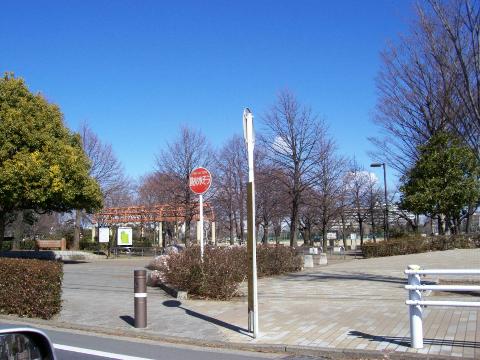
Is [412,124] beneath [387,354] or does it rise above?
above

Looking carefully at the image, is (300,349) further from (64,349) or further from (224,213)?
(224,213)

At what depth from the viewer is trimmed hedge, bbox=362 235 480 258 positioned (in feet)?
93.9

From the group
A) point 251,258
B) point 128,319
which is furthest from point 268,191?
point 251,258

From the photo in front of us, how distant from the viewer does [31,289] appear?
1081 cm

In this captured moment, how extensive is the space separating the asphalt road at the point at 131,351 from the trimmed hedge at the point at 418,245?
72.0 ft

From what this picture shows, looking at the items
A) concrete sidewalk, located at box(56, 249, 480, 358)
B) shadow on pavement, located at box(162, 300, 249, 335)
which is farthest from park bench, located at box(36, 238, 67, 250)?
shadow on pavement, located at box(162, 300, 249, 335)

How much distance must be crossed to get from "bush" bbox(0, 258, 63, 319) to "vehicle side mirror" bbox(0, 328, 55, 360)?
8331 mm

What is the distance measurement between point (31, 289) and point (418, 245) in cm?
2272

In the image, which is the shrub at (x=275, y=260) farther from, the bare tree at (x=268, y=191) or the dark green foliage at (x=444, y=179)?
the bare tree at (x=268, y=191)

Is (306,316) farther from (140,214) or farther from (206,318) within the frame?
(140,214)

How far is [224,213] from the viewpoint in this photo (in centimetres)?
4400

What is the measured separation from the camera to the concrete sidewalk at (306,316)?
308 inches

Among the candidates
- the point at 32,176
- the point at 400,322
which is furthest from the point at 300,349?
the point at 32,176

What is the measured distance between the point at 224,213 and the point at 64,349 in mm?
36003
